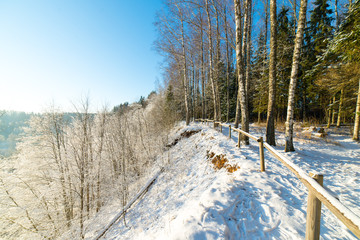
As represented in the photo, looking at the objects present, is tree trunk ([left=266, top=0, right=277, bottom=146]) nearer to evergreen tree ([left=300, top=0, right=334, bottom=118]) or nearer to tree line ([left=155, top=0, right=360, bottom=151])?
tree line ([left=155, top=0, right=360, bottom=151])

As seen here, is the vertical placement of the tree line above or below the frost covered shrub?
above

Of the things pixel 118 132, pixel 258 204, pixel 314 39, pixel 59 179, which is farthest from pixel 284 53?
pixel 59 179

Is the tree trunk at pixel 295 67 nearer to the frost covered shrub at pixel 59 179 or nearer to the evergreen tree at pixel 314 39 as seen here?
the frost covered shrub at pixel 59 179

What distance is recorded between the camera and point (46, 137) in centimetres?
971

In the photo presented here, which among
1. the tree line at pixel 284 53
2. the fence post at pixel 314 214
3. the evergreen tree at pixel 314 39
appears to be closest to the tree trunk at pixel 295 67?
the tree line at pixel 284 53

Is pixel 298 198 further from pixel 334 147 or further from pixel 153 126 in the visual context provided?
pixel 153 126

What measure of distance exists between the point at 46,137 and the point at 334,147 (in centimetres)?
1866

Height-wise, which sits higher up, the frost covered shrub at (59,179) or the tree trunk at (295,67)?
the tree trunk at (295,67)

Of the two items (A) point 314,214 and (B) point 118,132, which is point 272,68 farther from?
(B) point 118,132

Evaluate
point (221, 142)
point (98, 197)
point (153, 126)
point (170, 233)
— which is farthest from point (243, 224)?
point (153, 126)

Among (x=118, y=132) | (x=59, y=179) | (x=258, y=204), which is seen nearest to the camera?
(x=258, y=204)

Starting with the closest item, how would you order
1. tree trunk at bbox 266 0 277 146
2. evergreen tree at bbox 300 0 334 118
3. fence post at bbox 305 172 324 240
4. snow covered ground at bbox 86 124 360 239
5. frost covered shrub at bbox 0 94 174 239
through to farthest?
fence post at bbox 305 172 324 240 < snow covered ground at bbox 86 124 360 239 < tree trunk at bbox 266 0 277 146 < frost covered shrub at bbox 0 94 174 239 < evergreen tree at bbox 300 0 334 118

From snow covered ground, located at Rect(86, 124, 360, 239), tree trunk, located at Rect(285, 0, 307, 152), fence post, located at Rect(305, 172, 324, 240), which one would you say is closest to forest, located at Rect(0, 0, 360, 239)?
tree trunk, located at Rect(285, 0, 307, 152)

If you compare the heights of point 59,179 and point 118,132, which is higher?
point 118,132
